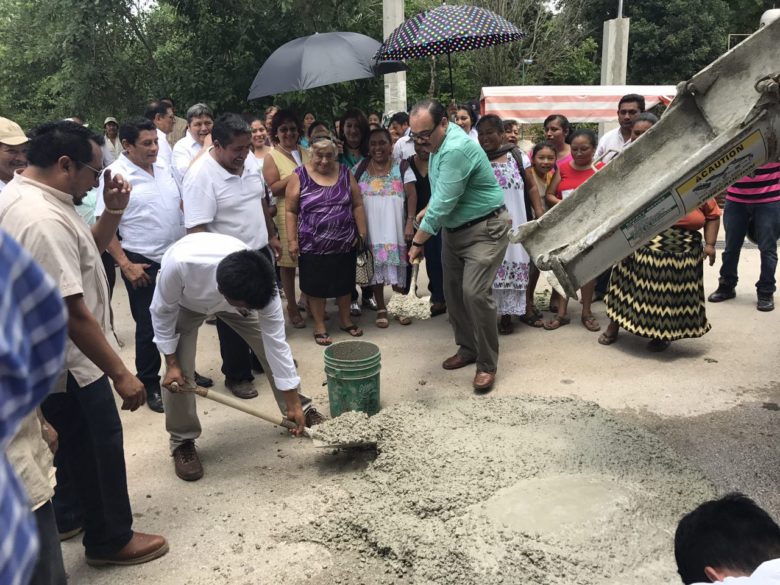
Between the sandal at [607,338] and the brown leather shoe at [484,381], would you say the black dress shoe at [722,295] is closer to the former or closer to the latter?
the sandal at [607,338]

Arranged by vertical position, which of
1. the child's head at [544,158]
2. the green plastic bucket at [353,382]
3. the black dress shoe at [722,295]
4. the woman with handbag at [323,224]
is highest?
the child's head at [544,158]

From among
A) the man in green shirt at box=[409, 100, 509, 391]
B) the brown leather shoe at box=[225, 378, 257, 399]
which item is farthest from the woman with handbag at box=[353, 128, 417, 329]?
the brown leather shoe at box=[225, 378, 257, 399]

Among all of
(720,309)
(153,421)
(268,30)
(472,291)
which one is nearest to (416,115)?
(472,291)

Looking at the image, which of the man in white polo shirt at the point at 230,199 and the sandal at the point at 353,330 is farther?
the sandal at the point at 353,330

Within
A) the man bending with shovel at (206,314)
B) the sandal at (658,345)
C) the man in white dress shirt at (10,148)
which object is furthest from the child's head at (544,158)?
the man in white dress shirt at (10,148)

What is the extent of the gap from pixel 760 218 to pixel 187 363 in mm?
5056

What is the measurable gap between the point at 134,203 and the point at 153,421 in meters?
1.52

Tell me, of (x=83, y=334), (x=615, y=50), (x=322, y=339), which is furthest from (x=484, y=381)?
(x=615, y=50)

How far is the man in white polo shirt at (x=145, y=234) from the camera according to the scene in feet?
14.0

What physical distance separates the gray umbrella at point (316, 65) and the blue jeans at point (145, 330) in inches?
86.9

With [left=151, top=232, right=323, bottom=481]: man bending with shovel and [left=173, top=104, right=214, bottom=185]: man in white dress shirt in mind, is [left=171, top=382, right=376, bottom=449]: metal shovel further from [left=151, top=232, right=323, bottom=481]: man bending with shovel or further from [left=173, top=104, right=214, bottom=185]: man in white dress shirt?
[left=173, top=104, right=214, bottom=185]: man in white dress shirt

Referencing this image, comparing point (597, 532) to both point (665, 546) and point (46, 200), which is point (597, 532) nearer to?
point (665, 546)

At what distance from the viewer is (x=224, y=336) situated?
4.61 metres

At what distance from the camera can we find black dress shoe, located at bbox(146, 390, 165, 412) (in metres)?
4.39
